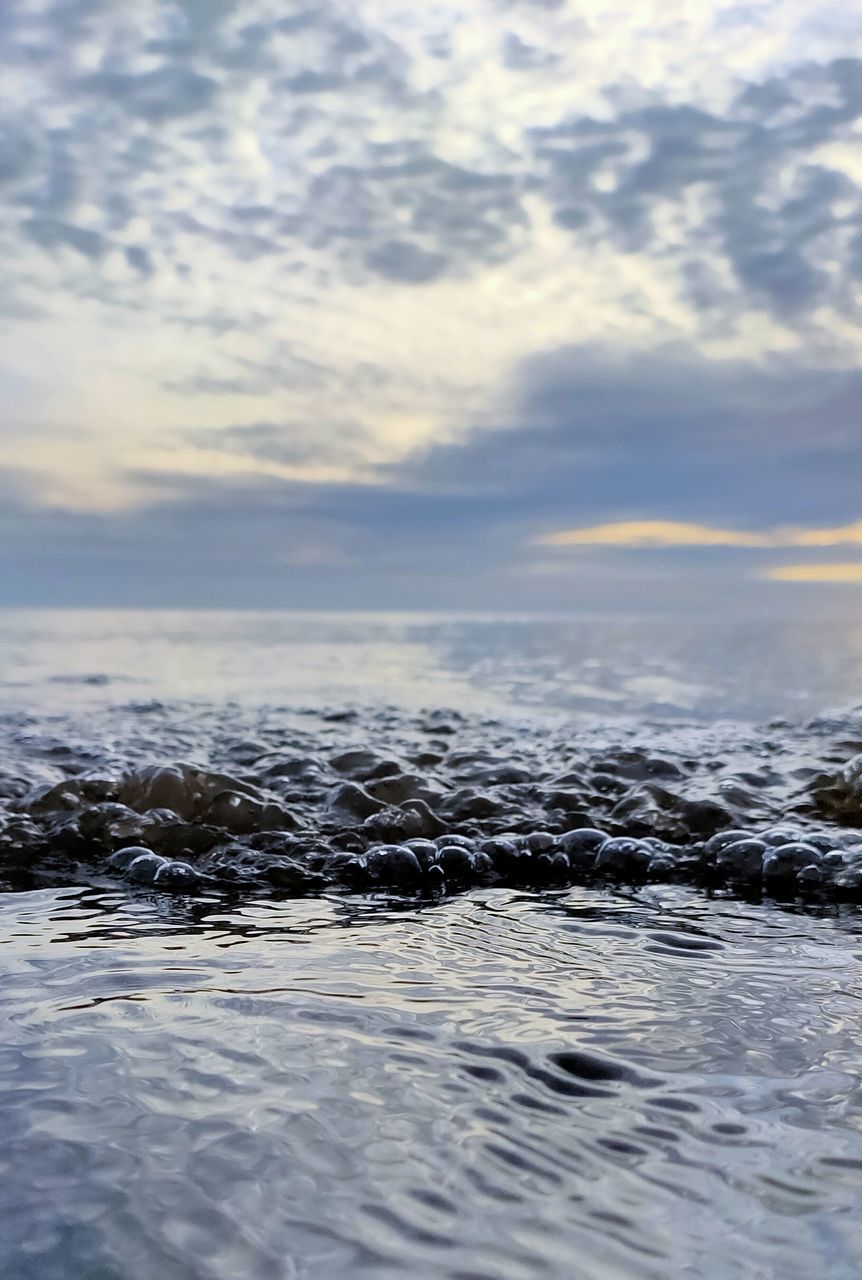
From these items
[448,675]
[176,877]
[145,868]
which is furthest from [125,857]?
[448,675]

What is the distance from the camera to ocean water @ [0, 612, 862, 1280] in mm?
1458

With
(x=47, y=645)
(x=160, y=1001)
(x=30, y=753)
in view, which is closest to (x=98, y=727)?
(x=30, y=753)

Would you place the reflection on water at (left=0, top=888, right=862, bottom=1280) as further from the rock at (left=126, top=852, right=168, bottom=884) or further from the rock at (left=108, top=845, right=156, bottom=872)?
the rock at (left=108, top=845, right=156, bottom=872)

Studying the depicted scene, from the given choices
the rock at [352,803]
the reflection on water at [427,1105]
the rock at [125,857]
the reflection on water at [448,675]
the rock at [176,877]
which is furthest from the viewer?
the reflection on water at [448,675]

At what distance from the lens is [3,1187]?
1.54 metres

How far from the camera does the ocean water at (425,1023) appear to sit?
1.46m

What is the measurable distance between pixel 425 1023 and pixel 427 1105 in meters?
0.40

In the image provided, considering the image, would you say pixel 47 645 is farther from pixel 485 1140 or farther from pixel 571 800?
pixel 485 1140

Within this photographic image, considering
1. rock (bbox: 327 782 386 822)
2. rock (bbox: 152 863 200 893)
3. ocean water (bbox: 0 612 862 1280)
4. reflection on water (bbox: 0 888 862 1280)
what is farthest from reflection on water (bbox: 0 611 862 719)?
reflection on water (bbox: 0 888 862 1280)

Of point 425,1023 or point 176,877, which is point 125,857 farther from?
point 425,1023

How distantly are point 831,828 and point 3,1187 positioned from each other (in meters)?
4.20

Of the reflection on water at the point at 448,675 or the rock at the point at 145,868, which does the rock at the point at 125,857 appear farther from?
the reflection on water at the point at 448,675

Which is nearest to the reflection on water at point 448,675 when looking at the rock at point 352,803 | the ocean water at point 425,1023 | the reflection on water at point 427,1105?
the rock at point 352,803

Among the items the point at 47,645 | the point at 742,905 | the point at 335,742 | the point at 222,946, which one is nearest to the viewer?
the point at 222,946
